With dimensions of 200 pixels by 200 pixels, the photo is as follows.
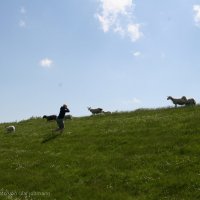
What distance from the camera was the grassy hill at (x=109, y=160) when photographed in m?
25.9

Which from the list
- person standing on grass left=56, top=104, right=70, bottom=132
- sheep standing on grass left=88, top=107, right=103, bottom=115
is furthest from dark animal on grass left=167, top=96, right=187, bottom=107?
person standing on grass left=56, top=104, right=70, bottom=132

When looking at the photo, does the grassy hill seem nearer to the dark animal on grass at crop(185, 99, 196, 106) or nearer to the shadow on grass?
the shadow on grass

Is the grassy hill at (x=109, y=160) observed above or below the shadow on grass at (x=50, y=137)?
below

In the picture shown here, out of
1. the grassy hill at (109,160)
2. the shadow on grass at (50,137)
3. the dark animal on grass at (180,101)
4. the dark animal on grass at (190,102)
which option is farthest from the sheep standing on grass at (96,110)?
the shadow on grass at (50,137)

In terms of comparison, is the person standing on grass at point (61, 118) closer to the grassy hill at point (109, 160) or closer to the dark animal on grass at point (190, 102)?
the grassy hill at point (109, 160)

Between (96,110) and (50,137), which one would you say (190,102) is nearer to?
(96,110)

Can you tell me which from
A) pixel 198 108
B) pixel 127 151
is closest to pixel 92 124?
pixel 198 108

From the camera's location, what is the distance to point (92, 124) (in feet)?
156

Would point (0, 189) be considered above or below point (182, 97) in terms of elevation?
below

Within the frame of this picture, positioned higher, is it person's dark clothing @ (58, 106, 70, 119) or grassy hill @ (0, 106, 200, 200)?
person's dark clothing @ (58, 106, 70, 119)

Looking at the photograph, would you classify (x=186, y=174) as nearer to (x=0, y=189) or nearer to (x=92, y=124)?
(x=0, y=189)

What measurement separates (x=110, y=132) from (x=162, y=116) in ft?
24.1

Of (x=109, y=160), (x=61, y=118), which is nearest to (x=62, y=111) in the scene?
(x=61, y=118)

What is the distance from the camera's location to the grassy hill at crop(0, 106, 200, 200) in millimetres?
25891
